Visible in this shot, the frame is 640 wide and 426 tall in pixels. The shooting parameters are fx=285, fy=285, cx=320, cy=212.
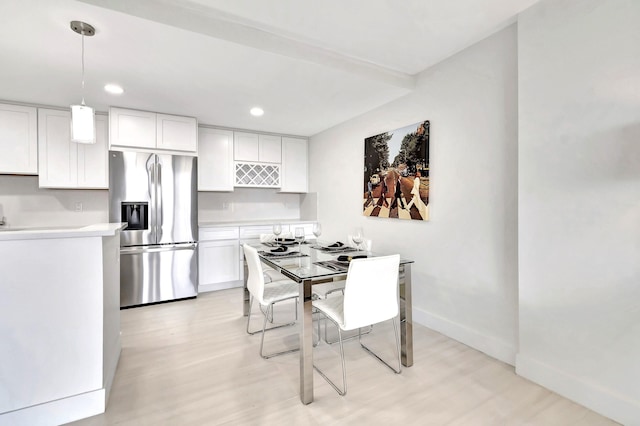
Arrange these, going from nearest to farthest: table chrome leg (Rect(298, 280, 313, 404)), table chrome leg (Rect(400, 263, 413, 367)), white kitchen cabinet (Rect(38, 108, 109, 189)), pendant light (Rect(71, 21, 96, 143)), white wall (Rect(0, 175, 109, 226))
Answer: table chrome leg (Rect(298, 280, 313, 404))
pendant light (Rect(71, 21, 96, 143))
table chrome leg (Rect(400, 263, 413, 367))
white kitchen cabinet (Rect(38, 108, 109, 189))
white wall (Rect(0, 175, 109, 226))

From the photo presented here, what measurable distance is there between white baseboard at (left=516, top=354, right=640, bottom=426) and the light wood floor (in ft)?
0.16

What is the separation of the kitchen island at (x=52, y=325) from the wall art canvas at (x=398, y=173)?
258 cm

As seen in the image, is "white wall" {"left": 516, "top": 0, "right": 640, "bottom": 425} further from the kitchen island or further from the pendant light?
the pendant light

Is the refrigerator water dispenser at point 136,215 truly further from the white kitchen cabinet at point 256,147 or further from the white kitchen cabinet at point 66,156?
the white kitchen cabinet at point 256,147

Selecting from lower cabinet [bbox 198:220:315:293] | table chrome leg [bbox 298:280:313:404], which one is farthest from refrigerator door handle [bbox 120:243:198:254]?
table chrome leg [bbox 298:280:313:404]

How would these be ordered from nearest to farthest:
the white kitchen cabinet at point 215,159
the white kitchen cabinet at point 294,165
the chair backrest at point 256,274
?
1. the chair backrest at point 256,274
2. the white kitchen cabinet at point 215,159
3. the white kitchen cabinet at point 294,165

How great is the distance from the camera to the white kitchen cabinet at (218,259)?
157 inches

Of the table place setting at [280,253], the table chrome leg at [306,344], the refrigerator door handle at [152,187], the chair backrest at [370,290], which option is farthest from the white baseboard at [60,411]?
the refrigerator door handle at [152,187]

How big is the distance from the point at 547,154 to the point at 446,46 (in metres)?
1.24

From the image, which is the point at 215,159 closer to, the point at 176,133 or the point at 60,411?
the point at 176,133

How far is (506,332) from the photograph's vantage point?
221 centimetres

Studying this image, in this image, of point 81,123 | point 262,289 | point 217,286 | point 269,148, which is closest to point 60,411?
point 262,289

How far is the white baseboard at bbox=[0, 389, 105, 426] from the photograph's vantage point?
4.97ft

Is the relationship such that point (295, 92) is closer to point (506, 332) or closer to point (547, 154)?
point (547, 154)
